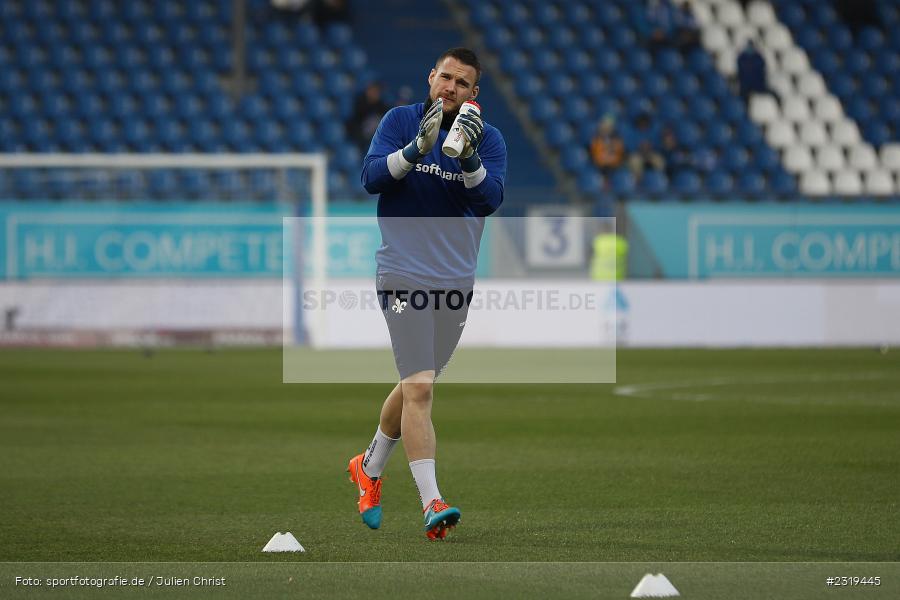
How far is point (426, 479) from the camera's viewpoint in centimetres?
695

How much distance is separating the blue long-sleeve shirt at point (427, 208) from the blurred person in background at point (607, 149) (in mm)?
19745

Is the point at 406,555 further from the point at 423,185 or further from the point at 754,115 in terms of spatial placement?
the point at 754,115

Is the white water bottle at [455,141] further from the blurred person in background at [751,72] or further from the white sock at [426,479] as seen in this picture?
the blurred person in background at [751,72]

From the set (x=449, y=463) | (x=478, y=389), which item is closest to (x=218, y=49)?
(x=478, y=389)

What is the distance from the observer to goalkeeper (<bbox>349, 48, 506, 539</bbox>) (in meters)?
6.95

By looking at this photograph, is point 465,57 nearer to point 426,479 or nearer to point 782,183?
point 426,479

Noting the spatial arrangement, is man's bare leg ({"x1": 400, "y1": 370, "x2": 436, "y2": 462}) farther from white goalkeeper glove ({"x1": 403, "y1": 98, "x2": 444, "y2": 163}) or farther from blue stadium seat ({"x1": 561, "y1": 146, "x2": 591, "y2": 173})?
blue stadium seat ({"x1": 561, "y1": 146, "x2": 591, "y2": 173})

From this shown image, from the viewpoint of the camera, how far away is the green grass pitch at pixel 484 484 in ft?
20.3

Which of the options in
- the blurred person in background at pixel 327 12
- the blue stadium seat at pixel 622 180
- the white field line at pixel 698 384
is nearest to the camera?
the white field line at pixel 698 384

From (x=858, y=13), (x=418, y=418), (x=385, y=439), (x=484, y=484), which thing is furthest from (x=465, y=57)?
(x=858, y=13)

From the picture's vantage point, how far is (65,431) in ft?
39.5

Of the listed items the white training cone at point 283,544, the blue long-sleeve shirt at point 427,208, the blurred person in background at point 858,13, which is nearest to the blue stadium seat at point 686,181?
the blurred person in background at point 858,13

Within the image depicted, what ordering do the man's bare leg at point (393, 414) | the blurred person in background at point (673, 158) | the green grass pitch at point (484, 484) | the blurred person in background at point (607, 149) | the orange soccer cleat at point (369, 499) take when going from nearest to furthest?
the green grass pitch at point (484, 484) → the orange soccer cleat at point (369, 499) → the man's bare leg at point (393, 414) → the blurred person in background at point (607, 149) → the blurred person in background at point (673, 158)

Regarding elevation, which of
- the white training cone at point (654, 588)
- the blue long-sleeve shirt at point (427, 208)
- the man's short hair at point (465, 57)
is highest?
the man's short hair at point (465, 57)
